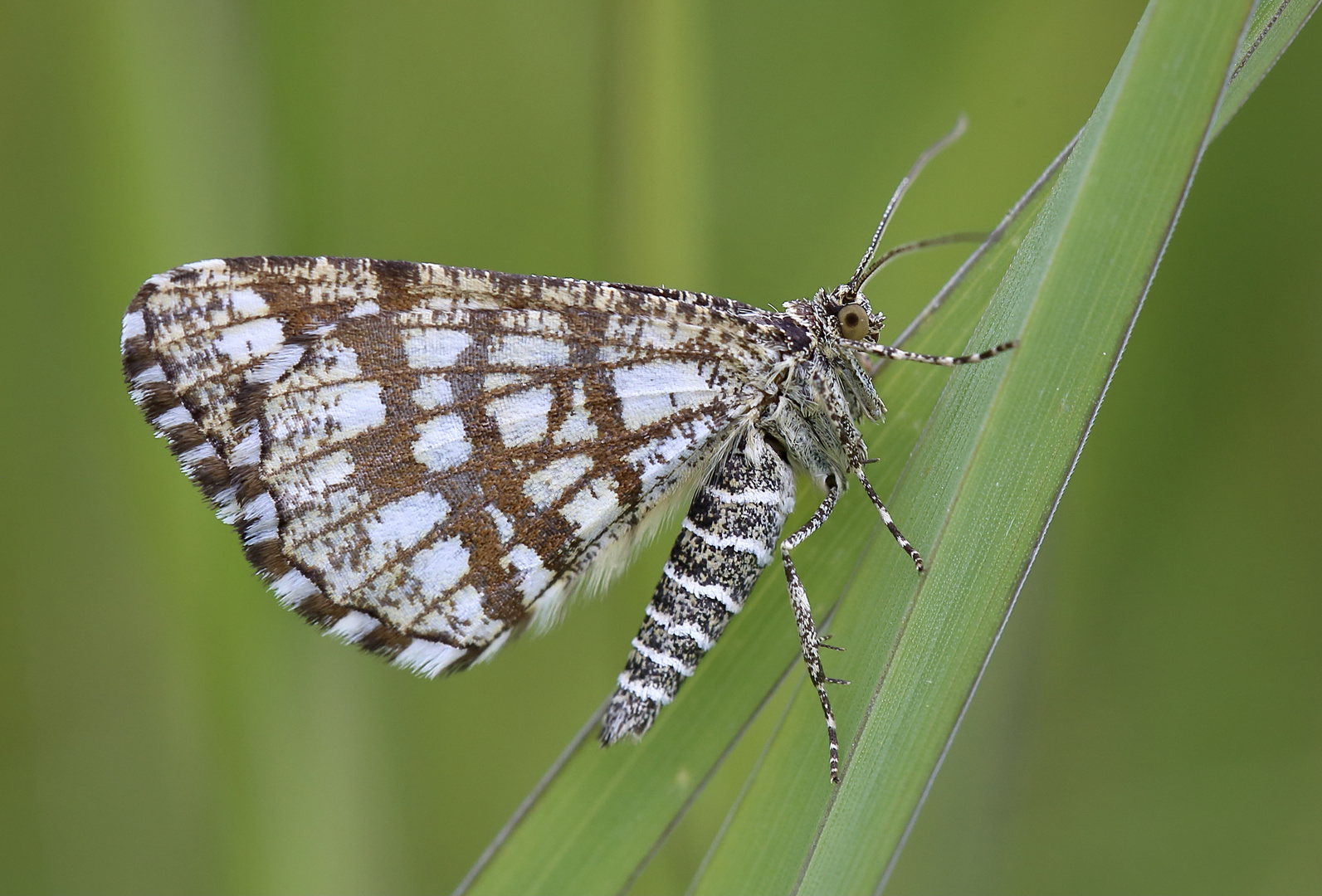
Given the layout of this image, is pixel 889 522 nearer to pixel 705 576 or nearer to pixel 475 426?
pixel 705 576

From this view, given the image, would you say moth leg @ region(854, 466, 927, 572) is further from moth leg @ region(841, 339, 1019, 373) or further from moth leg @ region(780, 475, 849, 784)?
moth leg @ region(841, 339, 1019, 373)

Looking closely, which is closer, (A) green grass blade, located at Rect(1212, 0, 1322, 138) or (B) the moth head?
(A) green grass blade, located at Rect(1212, 0, 1322, 138)

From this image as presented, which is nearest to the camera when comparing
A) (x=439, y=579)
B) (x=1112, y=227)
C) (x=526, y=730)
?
(x=1112, y=227)

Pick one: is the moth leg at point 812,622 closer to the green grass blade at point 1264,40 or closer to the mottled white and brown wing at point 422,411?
the mottled white and brown wing at point 422,411

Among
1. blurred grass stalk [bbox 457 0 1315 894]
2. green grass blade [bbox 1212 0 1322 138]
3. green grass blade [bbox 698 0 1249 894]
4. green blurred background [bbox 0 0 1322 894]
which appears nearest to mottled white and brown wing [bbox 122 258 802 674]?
green blurred background [bbox 0 0 1322 894]

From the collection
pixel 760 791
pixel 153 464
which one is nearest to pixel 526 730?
pixel 153 464

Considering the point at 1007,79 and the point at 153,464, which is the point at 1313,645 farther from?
the point at 153,464
